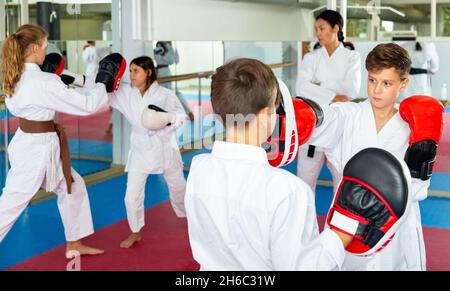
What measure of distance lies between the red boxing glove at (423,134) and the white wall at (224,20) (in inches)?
147

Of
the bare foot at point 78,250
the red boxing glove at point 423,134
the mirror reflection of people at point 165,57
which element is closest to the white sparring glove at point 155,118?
the bare foot at point 78,250

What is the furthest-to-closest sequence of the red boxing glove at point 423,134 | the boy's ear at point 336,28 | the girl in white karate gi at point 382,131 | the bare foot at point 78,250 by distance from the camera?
the boy's ear at point 336,28 < the bare foot at point 78,250 < the girl in white karate gi at point 382,131 < the red boxing glove at point 423,134

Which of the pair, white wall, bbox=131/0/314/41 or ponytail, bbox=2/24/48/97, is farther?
white wall, bbox=131/0/314/41

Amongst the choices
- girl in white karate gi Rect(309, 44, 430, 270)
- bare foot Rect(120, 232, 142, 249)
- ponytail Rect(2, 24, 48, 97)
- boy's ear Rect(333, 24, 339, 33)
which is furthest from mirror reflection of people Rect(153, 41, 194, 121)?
girl in white karate gi Rect(309, 44, 430, 270)

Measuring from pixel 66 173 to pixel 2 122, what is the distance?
1609 mm

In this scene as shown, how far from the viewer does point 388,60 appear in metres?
2.58

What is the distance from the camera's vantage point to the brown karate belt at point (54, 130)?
3.78 metres

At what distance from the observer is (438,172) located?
223 inches

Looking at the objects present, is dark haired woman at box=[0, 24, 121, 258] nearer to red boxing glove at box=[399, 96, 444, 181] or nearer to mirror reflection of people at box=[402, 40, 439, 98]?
red boxing glove at box=[399, 96, 444, 181]

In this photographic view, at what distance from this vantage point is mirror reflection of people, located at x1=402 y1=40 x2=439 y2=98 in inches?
207

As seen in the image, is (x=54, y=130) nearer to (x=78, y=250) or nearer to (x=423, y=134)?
(x=78, y=250)

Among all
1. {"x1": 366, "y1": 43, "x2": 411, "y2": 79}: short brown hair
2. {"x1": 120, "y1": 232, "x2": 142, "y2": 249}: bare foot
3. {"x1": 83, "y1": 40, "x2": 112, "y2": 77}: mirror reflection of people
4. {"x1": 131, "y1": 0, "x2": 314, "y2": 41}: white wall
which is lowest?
{"x1": 120, "y1": 232, "x2": 142, "y2": 249}: bare foot

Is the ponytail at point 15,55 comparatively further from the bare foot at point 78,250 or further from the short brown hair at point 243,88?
the short brown hair at point 243,88
